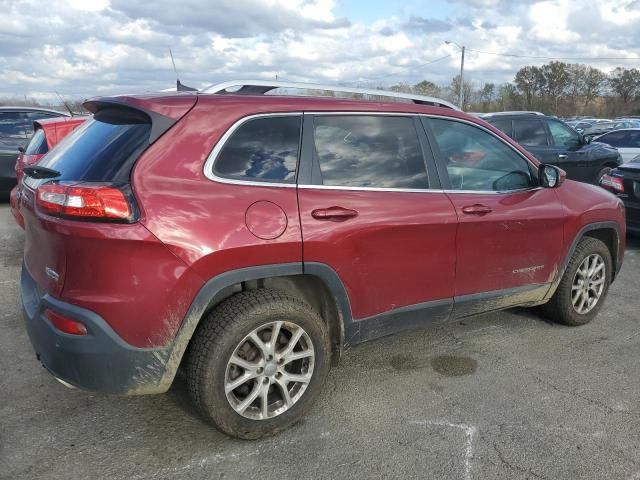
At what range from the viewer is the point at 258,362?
2799 millimetres

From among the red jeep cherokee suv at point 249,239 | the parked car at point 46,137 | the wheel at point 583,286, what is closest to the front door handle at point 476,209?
the red jeep cherokee suv at point 249,239

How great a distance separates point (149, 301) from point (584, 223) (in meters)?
3.41

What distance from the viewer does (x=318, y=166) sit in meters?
2.93

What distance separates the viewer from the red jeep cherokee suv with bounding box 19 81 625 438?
7.96 ft

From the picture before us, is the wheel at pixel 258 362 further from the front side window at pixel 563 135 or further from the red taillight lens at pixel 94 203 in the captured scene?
the front side window at pixel 563 135

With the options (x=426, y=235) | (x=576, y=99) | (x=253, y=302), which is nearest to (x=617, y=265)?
(x=426, y=235)

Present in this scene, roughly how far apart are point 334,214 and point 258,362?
A: 885mm

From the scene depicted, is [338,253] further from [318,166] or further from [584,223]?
[584,223]

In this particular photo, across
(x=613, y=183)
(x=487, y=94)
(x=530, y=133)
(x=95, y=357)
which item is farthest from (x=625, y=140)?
(x=487, y=94)

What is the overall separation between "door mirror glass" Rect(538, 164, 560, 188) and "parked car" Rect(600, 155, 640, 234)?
3844 millimetres

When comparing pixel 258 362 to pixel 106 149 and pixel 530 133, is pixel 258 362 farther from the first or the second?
pixel 530 133

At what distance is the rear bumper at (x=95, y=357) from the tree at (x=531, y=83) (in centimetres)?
7390

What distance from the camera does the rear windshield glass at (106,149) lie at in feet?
8.27

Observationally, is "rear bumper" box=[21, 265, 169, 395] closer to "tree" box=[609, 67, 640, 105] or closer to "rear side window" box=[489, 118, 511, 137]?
"rear side window" box=[489, 118, 511, 137]
